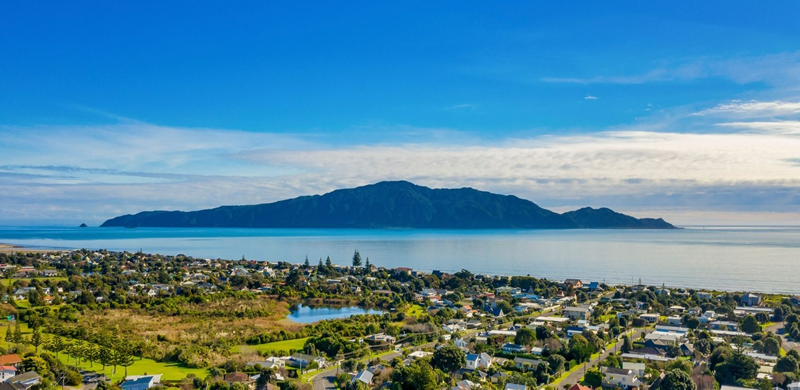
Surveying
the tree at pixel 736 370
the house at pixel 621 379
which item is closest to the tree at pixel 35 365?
the house at pixel 621 379

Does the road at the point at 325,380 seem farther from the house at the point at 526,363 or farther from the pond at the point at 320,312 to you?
the pond at the point at 320,312

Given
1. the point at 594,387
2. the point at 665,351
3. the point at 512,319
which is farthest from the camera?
the point at 512,319

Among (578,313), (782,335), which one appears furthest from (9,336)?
(782,335)

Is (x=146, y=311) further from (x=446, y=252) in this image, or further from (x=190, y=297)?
(x=446, y=252)

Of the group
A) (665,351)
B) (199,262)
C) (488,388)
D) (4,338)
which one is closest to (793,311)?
(665,351)

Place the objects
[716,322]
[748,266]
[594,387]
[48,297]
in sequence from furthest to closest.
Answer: [748,266] < [48,297] < [716,322] < [594,387]
